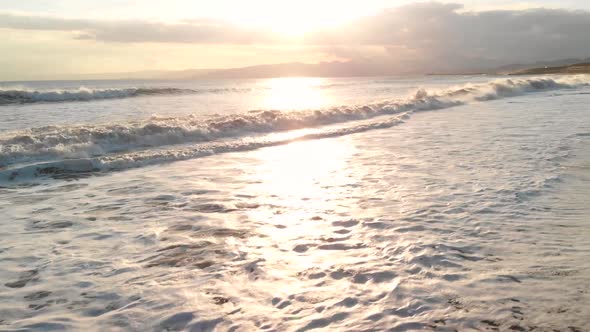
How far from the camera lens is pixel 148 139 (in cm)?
1352

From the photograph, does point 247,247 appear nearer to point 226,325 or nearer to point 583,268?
point 226,325

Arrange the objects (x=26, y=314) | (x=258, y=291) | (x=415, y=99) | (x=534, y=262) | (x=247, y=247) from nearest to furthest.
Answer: (x=26, y=314) → (x=258, y=291) → (x=534, y=262) → (x=247, y=247) → (x=415, y=99)

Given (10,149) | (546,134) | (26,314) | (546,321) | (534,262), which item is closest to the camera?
(546,321)

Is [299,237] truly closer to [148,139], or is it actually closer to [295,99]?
→ [148,139]

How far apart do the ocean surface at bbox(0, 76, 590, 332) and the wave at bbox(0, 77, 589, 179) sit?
9cm

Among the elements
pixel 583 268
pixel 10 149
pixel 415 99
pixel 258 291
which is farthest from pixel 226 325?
pixel 415 99

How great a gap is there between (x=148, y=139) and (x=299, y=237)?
30.6ft

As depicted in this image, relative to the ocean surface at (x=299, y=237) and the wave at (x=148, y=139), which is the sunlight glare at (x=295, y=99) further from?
the ocean surface at (x=299, y=237)

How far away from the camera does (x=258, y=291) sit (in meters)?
4.10

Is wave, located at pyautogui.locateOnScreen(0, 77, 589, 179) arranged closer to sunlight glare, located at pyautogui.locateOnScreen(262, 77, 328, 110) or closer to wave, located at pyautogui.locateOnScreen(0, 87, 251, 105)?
sunlight glare, located at pyautogui.locateOnScreen(262, 77, 328, 110)

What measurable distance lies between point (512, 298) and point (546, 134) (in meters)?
10.4

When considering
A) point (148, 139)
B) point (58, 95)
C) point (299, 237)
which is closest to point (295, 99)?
point (58, 95)

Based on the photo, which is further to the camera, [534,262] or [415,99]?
[415,99]

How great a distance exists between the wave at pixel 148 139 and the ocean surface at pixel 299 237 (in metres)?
0.09
